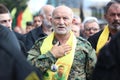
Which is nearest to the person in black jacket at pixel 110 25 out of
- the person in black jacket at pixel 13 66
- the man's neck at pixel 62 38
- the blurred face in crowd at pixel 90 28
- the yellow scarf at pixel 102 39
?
the yellow scarf at pixel 102 39

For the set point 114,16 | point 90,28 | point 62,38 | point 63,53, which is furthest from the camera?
point 90,28

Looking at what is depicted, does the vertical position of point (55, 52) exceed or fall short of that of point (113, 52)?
it falls short

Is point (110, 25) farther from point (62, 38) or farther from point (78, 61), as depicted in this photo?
point (78, 61)

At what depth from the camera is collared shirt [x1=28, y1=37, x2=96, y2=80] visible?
6.90m

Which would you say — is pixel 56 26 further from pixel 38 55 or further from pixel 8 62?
pixel 8 62

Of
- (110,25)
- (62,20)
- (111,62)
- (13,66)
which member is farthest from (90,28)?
(13,66)

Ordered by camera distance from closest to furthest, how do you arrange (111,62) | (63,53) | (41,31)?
1. (111,62)
2. (63,53)
3. (41,31)

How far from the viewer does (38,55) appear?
23.2ft

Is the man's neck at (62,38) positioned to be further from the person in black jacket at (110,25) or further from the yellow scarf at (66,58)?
the person in black jacket at (110,25)

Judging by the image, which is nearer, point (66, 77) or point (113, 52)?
point (113, 52)

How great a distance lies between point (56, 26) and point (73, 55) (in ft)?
1.72

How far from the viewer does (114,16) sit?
25.2ft

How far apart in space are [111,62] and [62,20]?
2.84 meters

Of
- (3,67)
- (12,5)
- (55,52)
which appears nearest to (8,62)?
(3,67)
